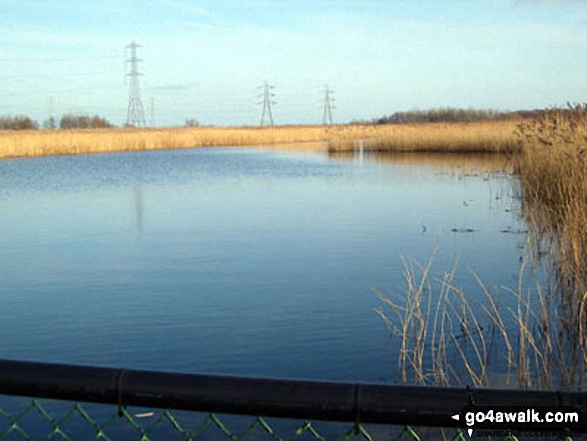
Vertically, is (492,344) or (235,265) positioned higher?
(235,265)

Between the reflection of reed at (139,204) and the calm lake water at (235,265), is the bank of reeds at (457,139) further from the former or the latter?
the reflection of reed at (139,204)

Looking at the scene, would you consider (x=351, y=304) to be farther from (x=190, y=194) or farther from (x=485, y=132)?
(x=485, y=132)

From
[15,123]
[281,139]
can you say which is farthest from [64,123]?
[281,139]

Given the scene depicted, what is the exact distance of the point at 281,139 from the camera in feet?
142

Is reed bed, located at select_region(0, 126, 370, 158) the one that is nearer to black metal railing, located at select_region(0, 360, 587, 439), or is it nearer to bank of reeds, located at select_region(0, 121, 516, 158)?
bank of reeds, located at select_region(0, 121, 516, 158)

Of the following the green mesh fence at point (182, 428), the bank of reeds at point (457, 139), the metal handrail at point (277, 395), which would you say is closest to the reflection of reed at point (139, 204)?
the green mesh fence at point (182, 428)

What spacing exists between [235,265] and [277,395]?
6.61 meters

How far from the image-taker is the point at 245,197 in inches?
580

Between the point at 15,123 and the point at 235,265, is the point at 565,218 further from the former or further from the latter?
the point at 15,123

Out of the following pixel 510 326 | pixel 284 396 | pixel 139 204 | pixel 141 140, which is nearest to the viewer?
pixel 284 396

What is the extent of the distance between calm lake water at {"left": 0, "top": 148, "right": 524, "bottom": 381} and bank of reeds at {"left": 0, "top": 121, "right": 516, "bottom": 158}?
6564mm

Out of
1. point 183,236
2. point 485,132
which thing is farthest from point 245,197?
point 485,132

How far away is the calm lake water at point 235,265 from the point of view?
504 cm

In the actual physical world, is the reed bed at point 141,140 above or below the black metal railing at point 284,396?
above
